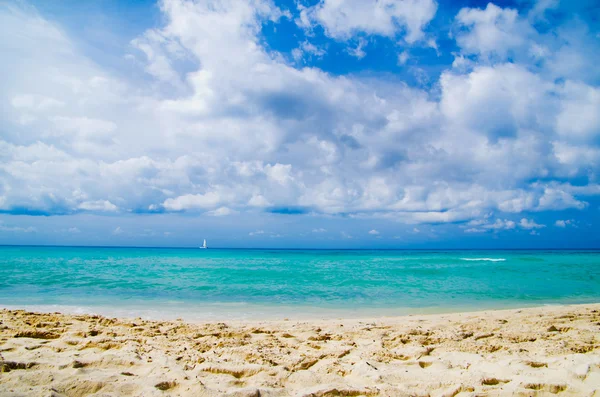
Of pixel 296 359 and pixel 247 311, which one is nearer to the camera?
pixel 296 359

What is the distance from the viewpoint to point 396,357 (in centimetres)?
530

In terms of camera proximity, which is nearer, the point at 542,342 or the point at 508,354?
the point at 508,354

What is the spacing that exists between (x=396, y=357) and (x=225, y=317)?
21.0ft

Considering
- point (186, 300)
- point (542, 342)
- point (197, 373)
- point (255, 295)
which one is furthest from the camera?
point (255, 295)

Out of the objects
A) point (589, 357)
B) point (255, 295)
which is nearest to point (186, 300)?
point (255, 295)

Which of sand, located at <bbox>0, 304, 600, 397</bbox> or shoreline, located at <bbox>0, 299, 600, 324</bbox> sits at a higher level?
sand, located at <bbox>0, 304, 600, 397</bbox>

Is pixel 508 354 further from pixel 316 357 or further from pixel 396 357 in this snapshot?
pixel 316 357

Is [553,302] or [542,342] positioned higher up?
[542,342]

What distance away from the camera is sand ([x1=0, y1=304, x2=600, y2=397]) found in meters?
3.91

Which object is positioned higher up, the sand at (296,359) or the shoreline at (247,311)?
the sand at (296,359)

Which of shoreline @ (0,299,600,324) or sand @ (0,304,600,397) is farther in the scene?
shoreline @ (0,299,600,324)

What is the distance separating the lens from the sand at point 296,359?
391cm

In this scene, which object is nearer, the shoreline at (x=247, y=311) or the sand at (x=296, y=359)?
the sand at (x=296, y=359)

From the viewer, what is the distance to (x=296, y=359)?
5117mm
